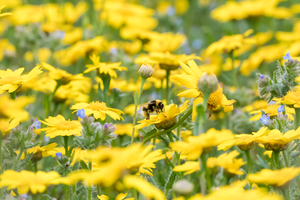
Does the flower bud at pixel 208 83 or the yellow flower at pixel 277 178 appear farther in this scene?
the flower bud at pixel 208 83

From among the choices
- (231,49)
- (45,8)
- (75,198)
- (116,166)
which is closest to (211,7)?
(45,8)

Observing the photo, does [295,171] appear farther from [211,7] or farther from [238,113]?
[211,7]

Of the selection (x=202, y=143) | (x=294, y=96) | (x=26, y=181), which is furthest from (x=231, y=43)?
(x=26, y=181)

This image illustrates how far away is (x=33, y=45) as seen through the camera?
164 inches

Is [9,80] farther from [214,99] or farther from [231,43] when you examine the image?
[231,43]

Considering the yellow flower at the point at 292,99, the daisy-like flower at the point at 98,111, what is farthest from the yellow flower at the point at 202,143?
the daisy-like flower at the point at 98,111

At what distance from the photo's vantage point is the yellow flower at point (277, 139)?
1577 millimetres

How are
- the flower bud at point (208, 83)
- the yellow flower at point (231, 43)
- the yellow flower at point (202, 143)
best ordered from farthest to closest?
the yellow flower at point (231, 43) < the flower bud at point (208, 83) < the yellow flower at point (202, 143)

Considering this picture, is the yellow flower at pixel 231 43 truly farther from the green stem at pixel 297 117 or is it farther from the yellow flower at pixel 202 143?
the yellow flower at pixel 202 143

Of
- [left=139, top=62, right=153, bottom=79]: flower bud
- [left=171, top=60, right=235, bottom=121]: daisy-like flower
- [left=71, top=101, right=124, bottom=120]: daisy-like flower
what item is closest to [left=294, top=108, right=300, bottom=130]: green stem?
[left=171, top=60, right=235, bottom=121]: daisy-like flower

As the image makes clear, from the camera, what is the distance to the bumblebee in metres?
2.02

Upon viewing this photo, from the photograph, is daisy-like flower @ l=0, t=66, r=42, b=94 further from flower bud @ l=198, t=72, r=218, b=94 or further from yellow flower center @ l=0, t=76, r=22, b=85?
flower bud @ l=198, t=72, r=218, b=94

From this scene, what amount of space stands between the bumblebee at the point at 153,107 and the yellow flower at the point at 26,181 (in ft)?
2.59

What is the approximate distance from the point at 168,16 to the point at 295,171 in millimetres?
4126
